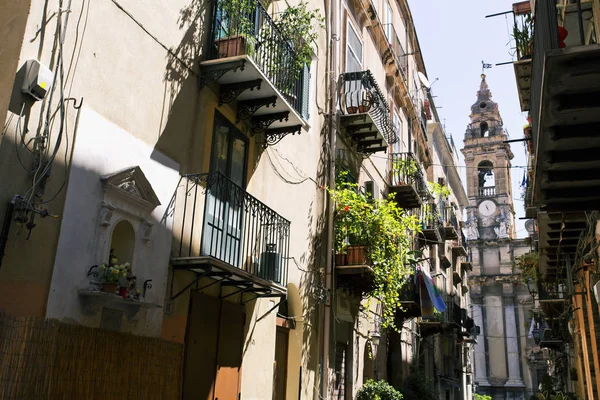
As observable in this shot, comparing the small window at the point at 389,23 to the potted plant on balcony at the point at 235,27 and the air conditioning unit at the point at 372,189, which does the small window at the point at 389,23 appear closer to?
the air conditioning unit at the point at 372,189

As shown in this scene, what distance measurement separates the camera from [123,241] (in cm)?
707

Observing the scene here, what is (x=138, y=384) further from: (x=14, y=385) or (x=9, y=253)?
(x=9, y=253)

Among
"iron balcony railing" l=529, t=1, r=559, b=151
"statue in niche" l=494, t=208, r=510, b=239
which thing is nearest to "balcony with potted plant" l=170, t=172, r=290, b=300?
"iron balcony railing" l=529, t=1, r=559, b=151

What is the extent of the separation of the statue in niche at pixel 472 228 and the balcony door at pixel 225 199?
49.3 m

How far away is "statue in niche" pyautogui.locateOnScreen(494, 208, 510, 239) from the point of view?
54938 millimetres

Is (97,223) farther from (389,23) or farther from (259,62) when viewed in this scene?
(389,23)

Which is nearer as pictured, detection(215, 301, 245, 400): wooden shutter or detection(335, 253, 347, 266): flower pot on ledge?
detection(215, 301, 245, 400): wooden shutter

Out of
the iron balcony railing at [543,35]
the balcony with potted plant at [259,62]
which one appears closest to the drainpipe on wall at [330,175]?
the balcony with potted plant at [259,62]

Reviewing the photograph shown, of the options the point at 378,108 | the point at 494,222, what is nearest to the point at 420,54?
the point at 378,108

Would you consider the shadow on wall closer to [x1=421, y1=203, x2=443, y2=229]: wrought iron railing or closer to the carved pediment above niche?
the carved pediment above niche

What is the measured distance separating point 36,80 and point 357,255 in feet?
27.8

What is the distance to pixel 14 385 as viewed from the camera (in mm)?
5168

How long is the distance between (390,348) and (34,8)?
15579 mm

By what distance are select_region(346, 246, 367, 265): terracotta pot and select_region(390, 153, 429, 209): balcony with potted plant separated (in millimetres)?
5747
